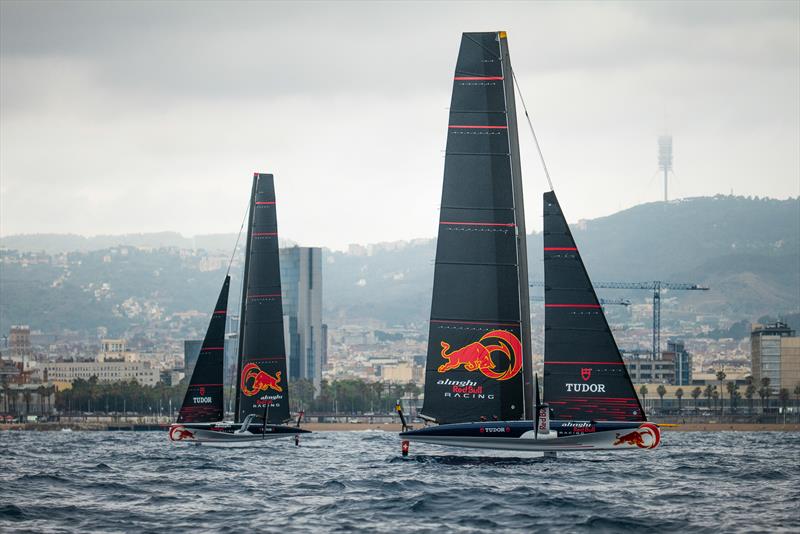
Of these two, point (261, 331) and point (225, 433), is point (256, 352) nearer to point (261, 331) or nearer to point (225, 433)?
point (261, 331)

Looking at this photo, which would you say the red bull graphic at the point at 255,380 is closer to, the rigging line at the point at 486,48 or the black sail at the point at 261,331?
the black sail at the point at 261,331

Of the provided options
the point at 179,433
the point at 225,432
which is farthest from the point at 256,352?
the point at 179,433

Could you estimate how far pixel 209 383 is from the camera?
220 feet

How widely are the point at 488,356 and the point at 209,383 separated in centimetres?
2927

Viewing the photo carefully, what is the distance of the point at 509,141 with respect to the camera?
4159 cm

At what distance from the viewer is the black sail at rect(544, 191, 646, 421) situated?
1569 inches

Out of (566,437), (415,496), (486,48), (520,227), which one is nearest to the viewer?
(415,496)

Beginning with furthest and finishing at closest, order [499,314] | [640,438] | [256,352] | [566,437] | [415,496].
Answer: [256,352] < [499,314] < [640,438] < [566,437] < [415,496]

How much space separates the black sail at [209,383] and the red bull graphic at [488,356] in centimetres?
2758

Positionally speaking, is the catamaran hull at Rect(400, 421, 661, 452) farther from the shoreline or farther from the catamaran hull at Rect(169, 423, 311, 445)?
the shoreline

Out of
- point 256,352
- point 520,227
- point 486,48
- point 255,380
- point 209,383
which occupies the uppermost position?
point 486,48

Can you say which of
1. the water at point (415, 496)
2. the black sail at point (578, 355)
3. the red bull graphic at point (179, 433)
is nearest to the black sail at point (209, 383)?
the red bull graphic at point (179, 433)

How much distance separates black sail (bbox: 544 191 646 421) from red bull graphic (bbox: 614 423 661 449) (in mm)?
678

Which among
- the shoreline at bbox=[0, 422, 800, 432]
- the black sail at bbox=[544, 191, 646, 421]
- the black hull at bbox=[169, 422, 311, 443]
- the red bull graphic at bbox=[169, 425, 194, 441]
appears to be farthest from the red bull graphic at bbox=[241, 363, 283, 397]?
the shoreline at bbox=[0, 422, 800, 432]
